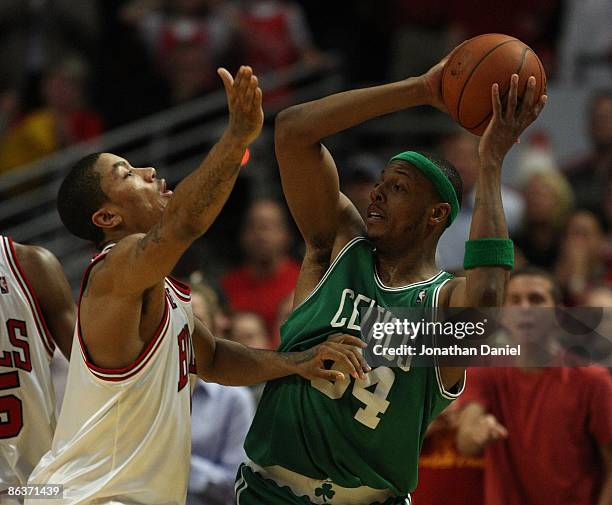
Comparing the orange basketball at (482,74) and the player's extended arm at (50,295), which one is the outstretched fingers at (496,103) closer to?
the orange basketball at (482,74)

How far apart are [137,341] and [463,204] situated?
14.5 ft

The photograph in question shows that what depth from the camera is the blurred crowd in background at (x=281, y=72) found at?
26.2 feet

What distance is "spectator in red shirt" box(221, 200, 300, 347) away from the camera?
8.05 meters

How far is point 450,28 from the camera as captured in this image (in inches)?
386

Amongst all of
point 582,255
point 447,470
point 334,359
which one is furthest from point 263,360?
point 582,255

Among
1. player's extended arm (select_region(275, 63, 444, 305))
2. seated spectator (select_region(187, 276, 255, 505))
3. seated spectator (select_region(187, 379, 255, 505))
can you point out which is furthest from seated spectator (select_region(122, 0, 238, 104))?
player's extended arm (select_region(275, 63, 444, 305))

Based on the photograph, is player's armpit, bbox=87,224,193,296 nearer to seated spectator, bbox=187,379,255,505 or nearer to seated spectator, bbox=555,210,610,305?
seated spectator, bbox=187,379,255,505

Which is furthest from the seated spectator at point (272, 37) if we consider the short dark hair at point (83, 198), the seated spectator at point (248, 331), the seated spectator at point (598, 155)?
the short dark hair at point (83, 198)

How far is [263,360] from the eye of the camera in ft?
14.4

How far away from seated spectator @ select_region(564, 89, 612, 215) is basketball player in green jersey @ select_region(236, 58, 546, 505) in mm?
4179

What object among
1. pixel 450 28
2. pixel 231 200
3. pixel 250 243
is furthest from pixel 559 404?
pixel 450 28

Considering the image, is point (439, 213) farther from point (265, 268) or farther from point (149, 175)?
point (265, 268)

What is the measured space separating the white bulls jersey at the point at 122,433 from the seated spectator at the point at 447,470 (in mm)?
1467

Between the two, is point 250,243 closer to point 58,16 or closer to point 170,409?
point 58,16
